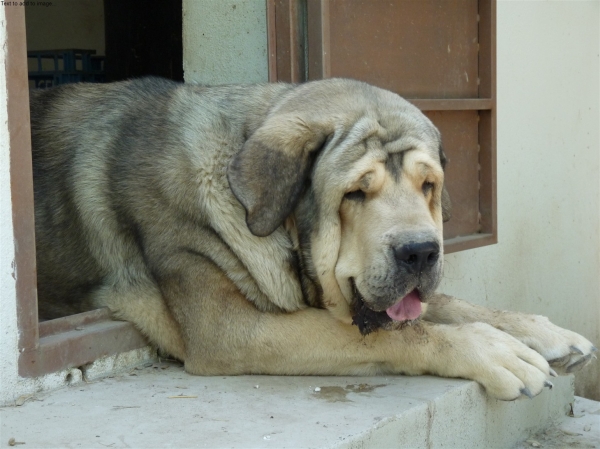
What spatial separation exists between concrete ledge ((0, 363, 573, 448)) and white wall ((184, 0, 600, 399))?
1912 mm

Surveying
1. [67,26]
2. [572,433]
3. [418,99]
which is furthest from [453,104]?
[67,26]

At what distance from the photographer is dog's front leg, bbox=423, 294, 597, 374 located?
362 centimetres

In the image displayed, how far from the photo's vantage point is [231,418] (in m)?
3.05

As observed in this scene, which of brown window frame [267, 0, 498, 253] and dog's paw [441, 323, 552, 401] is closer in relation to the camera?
dog's paw [441, 323, 552, 401]

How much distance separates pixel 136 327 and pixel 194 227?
0.57 metres

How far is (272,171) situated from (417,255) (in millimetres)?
659

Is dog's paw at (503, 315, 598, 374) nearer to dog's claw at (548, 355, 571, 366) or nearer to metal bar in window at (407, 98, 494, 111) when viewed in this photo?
dog's claw at (548, 355, 571, 366)

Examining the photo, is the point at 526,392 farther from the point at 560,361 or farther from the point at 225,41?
the point at 225,41

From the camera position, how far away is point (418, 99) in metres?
4.81

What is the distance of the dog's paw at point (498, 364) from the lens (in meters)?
3.34

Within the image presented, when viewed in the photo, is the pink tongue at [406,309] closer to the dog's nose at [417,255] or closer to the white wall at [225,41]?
the dog's nose at [417,255]

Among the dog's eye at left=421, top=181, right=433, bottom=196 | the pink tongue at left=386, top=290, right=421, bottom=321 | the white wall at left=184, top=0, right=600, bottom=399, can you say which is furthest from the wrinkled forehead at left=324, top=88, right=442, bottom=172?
the white wall at left=184, top=0, right=600, bottom=399

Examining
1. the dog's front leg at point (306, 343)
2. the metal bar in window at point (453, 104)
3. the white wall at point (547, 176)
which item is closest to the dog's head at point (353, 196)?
the dog's front leg at point (306, 343)

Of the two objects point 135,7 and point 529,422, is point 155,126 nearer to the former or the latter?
point 529,422
